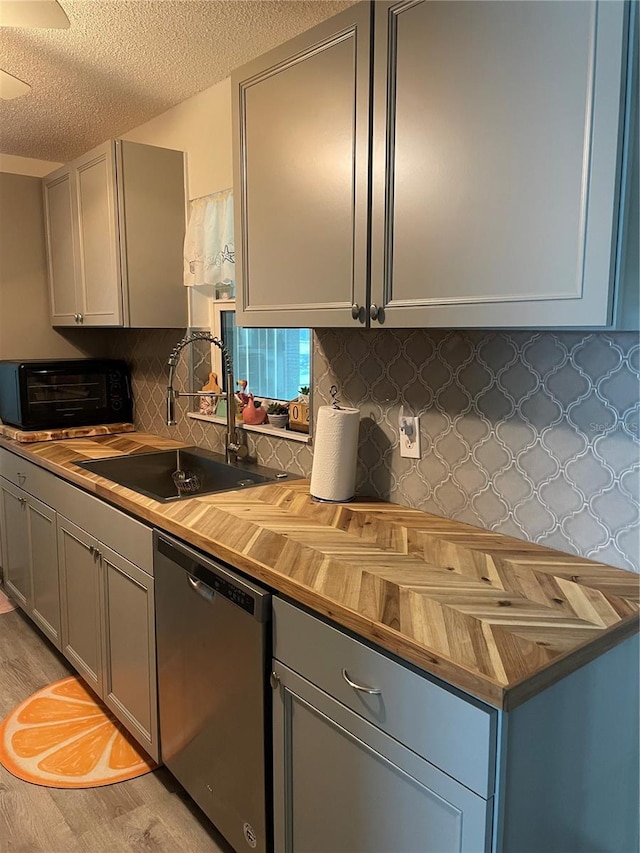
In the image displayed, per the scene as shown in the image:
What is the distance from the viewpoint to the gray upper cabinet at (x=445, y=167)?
1.17m

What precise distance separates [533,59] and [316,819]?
1637 millimetres

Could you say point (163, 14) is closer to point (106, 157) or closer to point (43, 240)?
point (106, 157)

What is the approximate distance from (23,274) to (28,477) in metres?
1.25

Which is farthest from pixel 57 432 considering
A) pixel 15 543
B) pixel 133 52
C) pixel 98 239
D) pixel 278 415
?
pixel 133 52

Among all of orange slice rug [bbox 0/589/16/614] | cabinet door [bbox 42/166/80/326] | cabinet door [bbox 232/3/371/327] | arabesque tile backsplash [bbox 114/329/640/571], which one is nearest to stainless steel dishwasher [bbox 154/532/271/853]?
arabesque tile backsplash [bbox 114/329/640/571]

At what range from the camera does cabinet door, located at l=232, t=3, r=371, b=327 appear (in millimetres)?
1639

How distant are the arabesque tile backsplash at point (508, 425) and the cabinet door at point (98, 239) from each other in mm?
1231

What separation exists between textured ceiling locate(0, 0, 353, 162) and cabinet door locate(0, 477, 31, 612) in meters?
1.79

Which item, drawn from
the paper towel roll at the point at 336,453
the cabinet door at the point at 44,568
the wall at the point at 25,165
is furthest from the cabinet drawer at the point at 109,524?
the wall at the point at 25,165

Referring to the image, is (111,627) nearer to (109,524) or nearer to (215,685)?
(109,524)

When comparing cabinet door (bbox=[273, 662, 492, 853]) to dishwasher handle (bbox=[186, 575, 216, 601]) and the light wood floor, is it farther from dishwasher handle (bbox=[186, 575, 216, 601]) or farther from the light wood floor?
the light wood floor

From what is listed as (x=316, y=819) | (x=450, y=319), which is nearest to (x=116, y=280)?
(x=450, y=319)

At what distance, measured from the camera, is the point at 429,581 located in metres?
1.39

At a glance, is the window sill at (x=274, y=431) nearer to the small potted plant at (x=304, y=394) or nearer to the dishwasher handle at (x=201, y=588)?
the small potted plant at (x=304, y=394)
